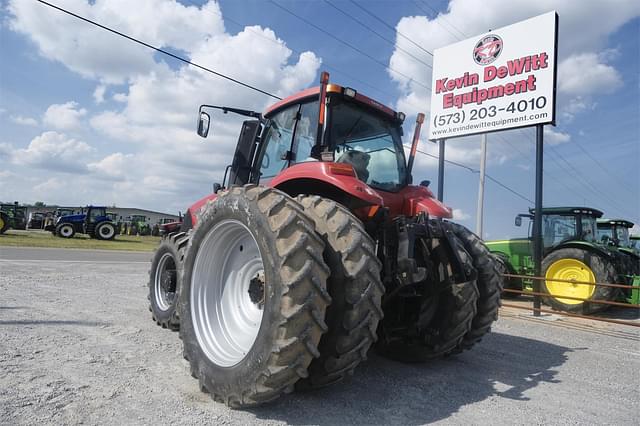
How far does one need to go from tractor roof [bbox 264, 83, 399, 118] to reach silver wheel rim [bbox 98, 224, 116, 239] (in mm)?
26395

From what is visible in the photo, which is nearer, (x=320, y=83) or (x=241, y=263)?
(x=241, y=263)

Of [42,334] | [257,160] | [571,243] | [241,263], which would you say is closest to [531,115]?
[571,243]

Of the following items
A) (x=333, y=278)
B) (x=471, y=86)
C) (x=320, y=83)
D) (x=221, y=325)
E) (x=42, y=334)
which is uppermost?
(x=471, y=86)

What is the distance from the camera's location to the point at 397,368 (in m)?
3.96

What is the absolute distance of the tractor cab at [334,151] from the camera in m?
3.59

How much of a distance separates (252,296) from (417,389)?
1.51 metres

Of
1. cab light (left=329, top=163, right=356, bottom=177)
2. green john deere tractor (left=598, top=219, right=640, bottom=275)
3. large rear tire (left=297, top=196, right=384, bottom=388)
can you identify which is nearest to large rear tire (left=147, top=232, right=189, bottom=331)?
cab light (left=329, top=163, right=356, bottom=177)

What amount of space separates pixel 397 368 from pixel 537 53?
7.82 meters

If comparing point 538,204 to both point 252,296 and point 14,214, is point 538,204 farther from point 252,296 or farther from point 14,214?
point 14,214

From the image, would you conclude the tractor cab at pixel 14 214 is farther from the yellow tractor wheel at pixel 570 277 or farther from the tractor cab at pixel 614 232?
the tractor cab at pixel 614 232

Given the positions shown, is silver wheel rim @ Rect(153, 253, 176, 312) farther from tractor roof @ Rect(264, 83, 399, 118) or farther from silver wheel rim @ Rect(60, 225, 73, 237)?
silver wheel rim @ Rect(60, 225, 73, 237)

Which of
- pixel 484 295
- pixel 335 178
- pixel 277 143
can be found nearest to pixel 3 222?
pixel 277 143

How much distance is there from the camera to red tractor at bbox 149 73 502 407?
2561mm

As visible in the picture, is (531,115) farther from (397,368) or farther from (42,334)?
(42,334)
